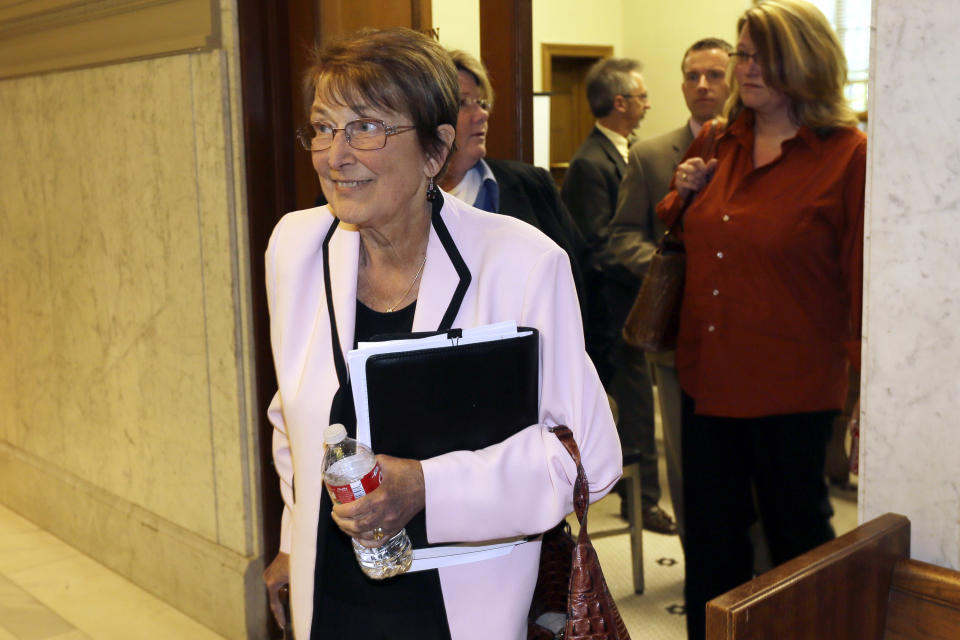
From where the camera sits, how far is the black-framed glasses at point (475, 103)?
2916 millimetres

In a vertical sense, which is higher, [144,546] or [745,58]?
[745,58]

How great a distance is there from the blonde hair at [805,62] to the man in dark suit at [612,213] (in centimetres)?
177

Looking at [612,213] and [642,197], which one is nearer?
[642,197]

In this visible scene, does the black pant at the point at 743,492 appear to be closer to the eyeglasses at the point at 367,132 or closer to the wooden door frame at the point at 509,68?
the wooden door frame at the point at 509,68

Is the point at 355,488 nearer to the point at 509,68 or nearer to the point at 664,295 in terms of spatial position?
the point at 664,295

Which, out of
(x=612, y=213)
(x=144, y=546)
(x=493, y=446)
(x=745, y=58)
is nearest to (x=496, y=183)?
(x=745, y=58)

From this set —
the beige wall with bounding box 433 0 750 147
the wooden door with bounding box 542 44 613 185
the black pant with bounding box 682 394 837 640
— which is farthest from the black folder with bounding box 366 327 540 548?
the wooden door with bounding box 542 44 613 185

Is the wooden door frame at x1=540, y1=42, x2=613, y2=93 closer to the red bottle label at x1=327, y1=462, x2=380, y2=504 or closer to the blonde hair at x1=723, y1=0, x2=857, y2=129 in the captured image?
the blonde hair at x1=723, y1=0, x2=857, y2=129

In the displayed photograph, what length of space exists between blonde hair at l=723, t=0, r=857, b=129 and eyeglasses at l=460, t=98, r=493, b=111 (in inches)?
31.9

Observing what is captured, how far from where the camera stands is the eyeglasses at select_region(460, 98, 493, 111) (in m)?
2.92

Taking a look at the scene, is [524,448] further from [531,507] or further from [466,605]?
[466,605]

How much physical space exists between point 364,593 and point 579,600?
419mm

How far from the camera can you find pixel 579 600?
65.5 inches

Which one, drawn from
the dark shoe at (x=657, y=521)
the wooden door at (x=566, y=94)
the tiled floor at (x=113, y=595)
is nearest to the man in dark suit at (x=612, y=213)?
the dark shoe at (x=657, y=521)
